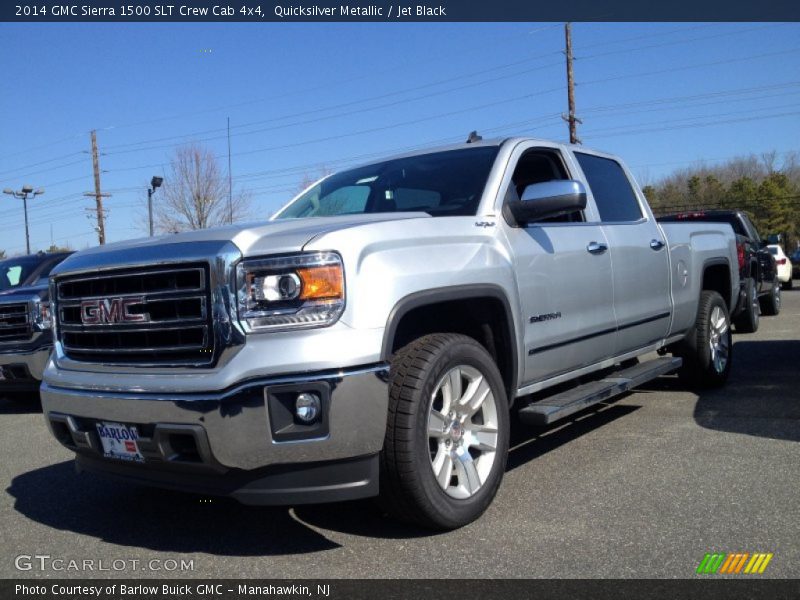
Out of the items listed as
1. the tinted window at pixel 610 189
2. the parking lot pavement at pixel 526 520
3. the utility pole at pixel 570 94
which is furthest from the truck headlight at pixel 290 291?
the utility pole at pixel 570 94

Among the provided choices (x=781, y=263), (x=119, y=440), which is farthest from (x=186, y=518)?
(x=781, y=263)

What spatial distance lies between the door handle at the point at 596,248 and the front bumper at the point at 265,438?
214cm

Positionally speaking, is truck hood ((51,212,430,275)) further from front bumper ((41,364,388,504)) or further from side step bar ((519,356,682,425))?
side step bar ((519,356,682,425))

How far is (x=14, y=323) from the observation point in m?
7.80

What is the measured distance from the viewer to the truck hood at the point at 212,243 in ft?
10.4

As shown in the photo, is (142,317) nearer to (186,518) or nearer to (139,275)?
(139,275)

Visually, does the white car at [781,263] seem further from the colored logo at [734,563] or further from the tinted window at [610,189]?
the colored logo at [734,563]

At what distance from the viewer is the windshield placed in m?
4.44

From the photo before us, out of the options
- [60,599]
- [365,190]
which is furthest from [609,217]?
[60,599]

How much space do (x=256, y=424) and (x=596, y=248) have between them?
8.98ft

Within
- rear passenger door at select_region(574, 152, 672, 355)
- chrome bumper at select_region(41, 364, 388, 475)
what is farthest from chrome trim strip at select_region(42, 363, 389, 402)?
rear passenger door at select_region(574, 152, 672, 355)

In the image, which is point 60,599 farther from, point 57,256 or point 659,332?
point 57,256

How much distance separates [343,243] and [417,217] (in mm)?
652

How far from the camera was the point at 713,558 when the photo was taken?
316cm
